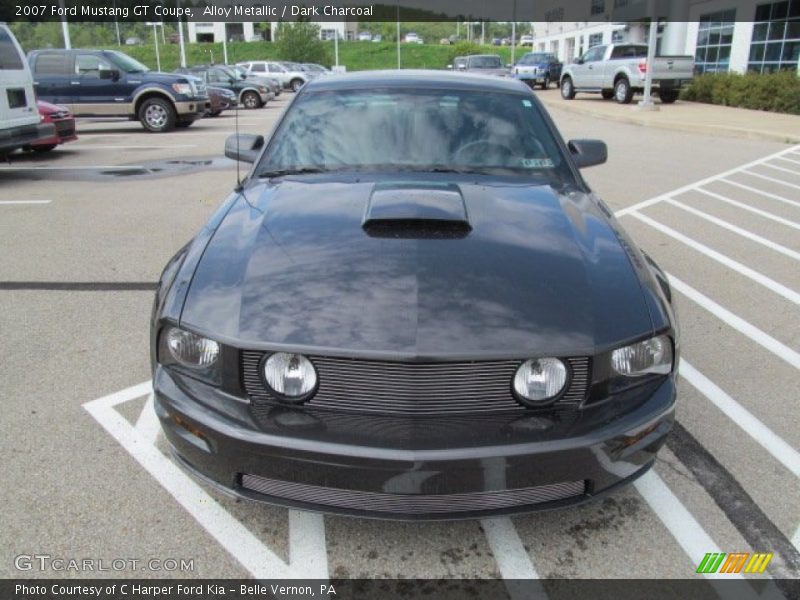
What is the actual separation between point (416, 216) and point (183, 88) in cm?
1516

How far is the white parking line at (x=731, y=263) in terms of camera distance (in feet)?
16.7

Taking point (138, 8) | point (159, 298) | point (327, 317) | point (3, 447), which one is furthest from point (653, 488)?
point (138, 8)

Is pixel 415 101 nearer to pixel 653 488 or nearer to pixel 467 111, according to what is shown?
pixel 467 111

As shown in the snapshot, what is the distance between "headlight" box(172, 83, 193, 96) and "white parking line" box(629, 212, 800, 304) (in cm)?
1222

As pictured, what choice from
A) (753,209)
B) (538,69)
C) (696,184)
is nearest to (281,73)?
(538,69)

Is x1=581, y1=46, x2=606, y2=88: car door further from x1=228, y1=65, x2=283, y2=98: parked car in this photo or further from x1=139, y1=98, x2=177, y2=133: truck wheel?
x1=139, y1=98, x2=177, y2=133: truck wheel

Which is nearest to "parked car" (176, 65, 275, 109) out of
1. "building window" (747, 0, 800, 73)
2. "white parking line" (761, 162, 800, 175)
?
"building window" (747, 0, 800, 73)

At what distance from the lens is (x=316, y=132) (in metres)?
3.63

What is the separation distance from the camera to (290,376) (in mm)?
2135

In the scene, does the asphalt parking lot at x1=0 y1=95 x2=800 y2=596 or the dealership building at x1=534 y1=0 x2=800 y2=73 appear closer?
the asphalt parking lot at x1=0 y1=95 x2=800 y2=596

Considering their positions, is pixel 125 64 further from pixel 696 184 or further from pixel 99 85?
pixel 696 184

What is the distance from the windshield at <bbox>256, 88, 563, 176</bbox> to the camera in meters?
3.46

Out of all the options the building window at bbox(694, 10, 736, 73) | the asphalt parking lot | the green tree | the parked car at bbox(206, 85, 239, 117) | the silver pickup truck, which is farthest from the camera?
the green tree

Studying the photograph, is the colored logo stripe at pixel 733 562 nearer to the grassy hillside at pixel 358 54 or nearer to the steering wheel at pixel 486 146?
the steering wheel at pixel 486 146
